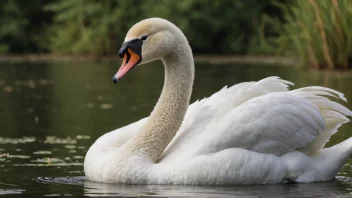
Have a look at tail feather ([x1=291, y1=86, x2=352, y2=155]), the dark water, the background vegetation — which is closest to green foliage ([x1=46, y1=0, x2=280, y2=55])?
the background vegetation

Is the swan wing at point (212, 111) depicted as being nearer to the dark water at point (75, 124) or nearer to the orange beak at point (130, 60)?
the dark water at point (75, 124)

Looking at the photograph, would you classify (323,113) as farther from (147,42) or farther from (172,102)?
(147,42)

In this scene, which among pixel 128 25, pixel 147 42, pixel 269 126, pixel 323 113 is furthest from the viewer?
pixel 128 25

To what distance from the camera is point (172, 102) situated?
7602mm

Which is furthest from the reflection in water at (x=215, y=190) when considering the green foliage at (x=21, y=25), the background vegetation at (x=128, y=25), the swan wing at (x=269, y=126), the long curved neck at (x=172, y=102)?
the green foliage at (x=21, y=25)

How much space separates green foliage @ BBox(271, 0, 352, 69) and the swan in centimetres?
1314

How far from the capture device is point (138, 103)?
15.7 m

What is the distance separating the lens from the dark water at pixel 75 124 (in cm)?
693

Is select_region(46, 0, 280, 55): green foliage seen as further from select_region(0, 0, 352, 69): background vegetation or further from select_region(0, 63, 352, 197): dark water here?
select_region(0, 63, 352, 197): dark water

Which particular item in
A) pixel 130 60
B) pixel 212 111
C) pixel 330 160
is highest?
pixel 130 60

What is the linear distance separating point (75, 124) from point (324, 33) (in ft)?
33.1

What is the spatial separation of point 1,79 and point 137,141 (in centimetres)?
1640

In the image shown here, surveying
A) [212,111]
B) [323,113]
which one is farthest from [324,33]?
[212,111]

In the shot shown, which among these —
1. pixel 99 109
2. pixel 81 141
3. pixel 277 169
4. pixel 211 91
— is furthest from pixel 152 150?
pixel 211 91
